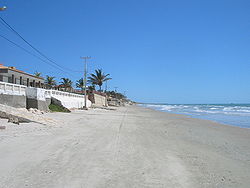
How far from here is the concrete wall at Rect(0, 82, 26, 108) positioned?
13.6m

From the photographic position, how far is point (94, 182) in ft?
11.4

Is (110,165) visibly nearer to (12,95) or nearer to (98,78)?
(12,95)

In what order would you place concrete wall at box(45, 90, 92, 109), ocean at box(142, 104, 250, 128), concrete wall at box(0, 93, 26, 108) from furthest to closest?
1. concrete wall at box(45, 90, 92, 109)
2. ocean at box(142, 104, 250, 128)
3. concrete wall at box(0, 93, 26, 108)

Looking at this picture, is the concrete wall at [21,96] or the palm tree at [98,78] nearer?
the concrete wall at [21,96]

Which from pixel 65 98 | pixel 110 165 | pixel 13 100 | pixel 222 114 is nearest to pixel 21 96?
pixel 13 100

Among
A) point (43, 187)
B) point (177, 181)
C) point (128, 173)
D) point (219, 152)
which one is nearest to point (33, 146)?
point (43, 187)

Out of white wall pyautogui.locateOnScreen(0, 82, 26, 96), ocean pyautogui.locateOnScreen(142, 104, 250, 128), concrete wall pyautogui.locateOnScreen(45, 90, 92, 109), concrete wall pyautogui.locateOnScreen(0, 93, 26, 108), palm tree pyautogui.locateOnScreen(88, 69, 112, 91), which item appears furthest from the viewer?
palm tree pyautogui.locateOnScreen(88, 69, 112, 91)

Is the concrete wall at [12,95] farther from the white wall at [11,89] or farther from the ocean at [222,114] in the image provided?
the ocean at [222,114]

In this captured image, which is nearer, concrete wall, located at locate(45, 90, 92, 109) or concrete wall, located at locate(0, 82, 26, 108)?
concrete wall, located at locate(0, 82, 26, 108)

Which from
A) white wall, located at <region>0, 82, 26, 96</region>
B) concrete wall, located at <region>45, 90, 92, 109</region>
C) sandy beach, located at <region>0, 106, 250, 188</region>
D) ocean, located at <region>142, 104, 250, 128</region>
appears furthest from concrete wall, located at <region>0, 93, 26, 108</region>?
ocean, located at <region>142, 104, 250, 128</region>

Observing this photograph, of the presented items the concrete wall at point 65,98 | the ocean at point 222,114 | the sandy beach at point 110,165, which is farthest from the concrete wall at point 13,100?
the ocean at point 222,114

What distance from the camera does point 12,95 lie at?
47.5 ft

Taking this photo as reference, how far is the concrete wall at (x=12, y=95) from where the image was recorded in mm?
13626

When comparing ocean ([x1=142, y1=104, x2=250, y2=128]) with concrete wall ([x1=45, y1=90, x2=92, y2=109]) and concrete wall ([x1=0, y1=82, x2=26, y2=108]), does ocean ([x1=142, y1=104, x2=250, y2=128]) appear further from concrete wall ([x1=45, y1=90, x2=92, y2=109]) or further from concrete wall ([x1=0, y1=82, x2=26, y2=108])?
concrete wall ([x1=0, y1=82, x2=26, y2=108])
